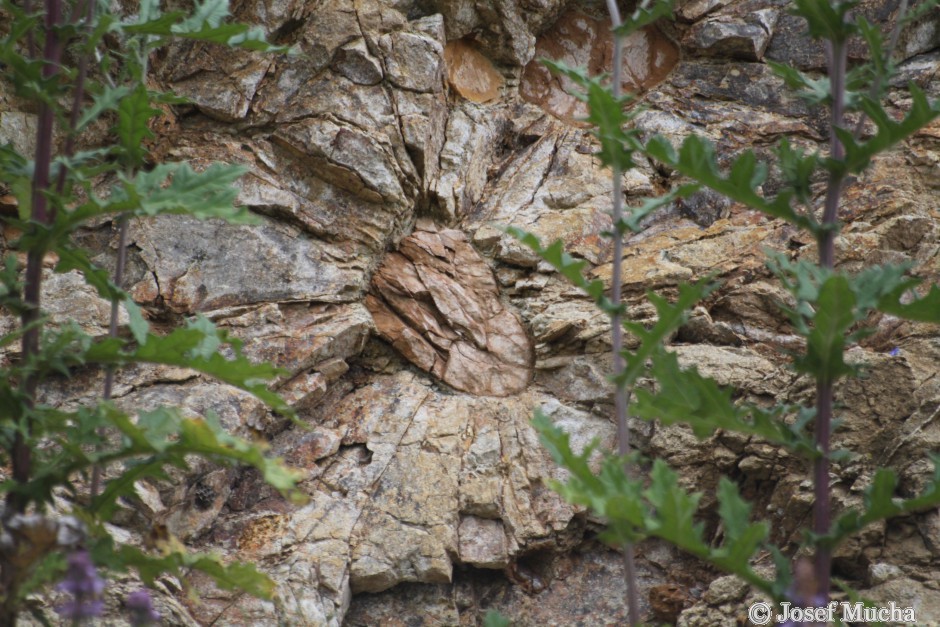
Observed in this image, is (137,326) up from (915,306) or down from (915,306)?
down

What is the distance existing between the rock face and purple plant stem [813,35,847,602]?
4.89 ft

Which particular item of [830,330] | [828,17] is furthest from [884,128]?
[830,330]

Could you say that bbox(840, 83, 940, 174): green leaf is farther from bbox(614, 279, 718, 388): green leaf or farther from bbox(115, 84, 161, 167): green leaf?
bbox(115, 84, 161, 167): green leaf

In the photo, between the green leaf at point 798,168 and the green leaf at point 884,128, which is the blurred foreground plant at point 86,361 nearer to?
the green leaf at point 798,168

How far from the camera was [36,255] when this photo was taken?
273cm

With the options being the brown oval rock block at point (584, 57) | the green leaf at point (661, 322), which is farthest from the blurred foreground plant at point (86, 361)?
the brown oval rock block at point (584, 57)

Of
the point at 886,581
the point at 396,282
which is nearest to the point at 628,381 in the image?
the point at 886,581

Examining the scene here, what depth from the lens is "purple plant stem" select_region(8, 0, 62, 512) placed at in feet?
8.80

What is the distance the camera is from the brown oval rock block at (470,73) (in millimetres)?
6617

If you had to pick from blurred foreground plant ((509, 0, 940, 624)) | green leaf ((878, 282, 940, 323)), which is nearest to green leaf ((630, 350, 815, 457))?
blurred foreground plant ((509, 0, 940, 624))

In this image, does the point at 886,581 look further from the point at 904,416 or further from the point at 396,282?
the point at 396,282

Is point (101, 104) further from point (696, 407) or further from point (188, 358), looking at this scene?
point (696, 407)

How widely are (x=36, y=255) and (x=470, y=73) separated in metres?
4.61

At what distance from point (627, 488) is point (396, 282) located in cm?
356
